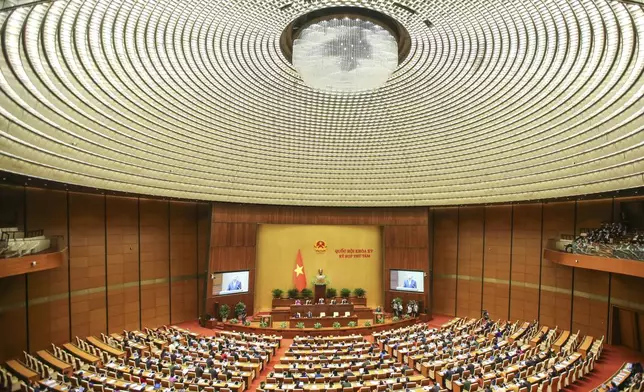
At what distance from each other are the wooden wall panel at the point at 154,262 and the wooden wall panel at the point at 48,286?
401cm

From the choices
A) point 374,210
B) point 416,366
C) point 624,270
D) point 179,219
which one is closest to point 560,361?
point 624,270

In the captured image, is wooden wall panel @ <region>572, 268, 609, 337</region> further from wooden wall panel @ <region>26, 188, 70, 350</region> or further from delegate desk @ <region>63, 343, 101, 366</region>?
wooden wall panel @ <region>26, 188, 70, 350</region>

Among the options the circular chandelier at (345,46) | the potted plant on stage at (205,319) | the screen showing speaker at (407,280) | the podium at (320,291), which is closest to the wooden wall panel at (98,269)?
the potted plant on stage at (205,319)

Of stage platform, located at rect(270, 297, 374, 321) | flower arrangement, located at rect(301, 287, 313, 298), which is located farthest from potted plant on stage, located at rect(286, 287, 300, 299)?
stage platform, located at rect(270, 297, 374, 321)

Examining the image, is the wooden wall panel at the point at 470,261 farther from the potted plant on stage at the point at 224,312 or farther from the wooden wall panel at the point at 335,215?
the potted plant on stage at the point at 224,312

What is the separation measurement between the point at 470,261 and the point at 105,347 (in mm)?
19208

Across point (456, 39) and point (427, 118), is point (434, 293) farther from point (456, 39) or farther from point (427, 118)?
point (456, 39)

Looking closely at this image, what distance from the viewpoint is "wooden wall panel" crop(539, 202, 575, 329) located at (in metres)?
20.4

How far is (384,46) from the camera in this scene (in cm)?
1077

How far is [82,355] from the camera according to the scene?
51.6 ft

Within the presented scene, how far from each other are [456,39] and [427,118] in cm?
494

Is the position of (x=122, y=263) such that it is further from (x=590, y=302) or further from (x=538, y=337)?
(x=590, y=302)

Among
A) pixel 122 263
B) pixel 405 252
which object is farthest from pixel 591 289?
pixel 122 263

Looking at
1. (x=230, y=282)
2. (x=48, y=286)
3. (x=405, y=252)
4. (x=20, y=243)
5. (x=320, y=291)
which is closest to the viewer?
(x=20, y=243)
